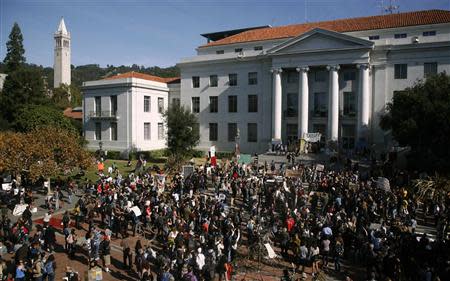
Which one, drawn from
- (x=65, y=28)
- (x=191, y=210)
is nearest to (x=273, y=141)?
(x=191, y=210)

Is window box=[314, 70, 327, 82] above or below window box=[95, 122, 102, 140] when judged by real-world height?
above

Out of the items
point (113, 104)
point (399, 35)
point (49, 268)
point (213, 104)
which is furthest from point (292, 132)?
point (49, 268)

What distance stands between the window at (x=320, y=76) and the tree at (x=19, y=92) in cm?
3970

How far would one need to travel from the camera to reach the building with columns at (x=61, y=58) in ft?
354

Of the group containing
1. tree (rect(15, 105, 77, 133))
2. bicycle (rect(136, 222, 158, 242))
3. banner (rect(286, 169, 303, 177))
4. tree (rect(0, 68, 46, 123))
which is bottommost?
bicycle (rect(136, 222, 158, 242))

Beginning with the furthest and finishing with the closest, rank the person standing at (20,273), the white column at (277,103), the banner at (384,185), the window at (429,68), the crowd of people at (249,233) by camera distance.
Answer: the white column at (277,103) < the window at (429,68) < the banner at (384,185) < the crowd of people at (249,233) < the person standing at (20,273)

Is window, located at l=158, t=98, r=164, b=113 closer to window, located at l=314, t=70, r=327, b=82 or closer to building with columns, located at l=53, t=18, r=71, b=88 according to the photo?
window, located at l=314, t=70, r=327, b=82

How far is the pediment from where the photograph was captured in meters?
40.1

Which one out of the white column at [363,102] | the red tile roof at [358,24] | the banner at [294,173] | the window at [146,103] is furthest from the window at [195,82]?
the banner at [294,173]

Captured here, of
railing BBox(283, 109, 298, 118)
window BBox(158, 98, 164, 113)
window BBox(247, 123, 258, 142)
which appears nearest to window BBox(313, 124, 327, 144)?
railing BBox(283, 109, 298, 118)

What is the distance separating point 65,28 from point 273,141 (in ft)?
306

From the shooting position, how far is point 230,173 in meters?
30.1

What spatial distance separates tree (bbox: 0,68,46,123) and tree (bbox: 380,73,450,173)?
49284 mm

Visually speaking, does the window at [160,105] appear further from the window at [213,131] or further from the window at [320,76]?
the window at [320,76]
